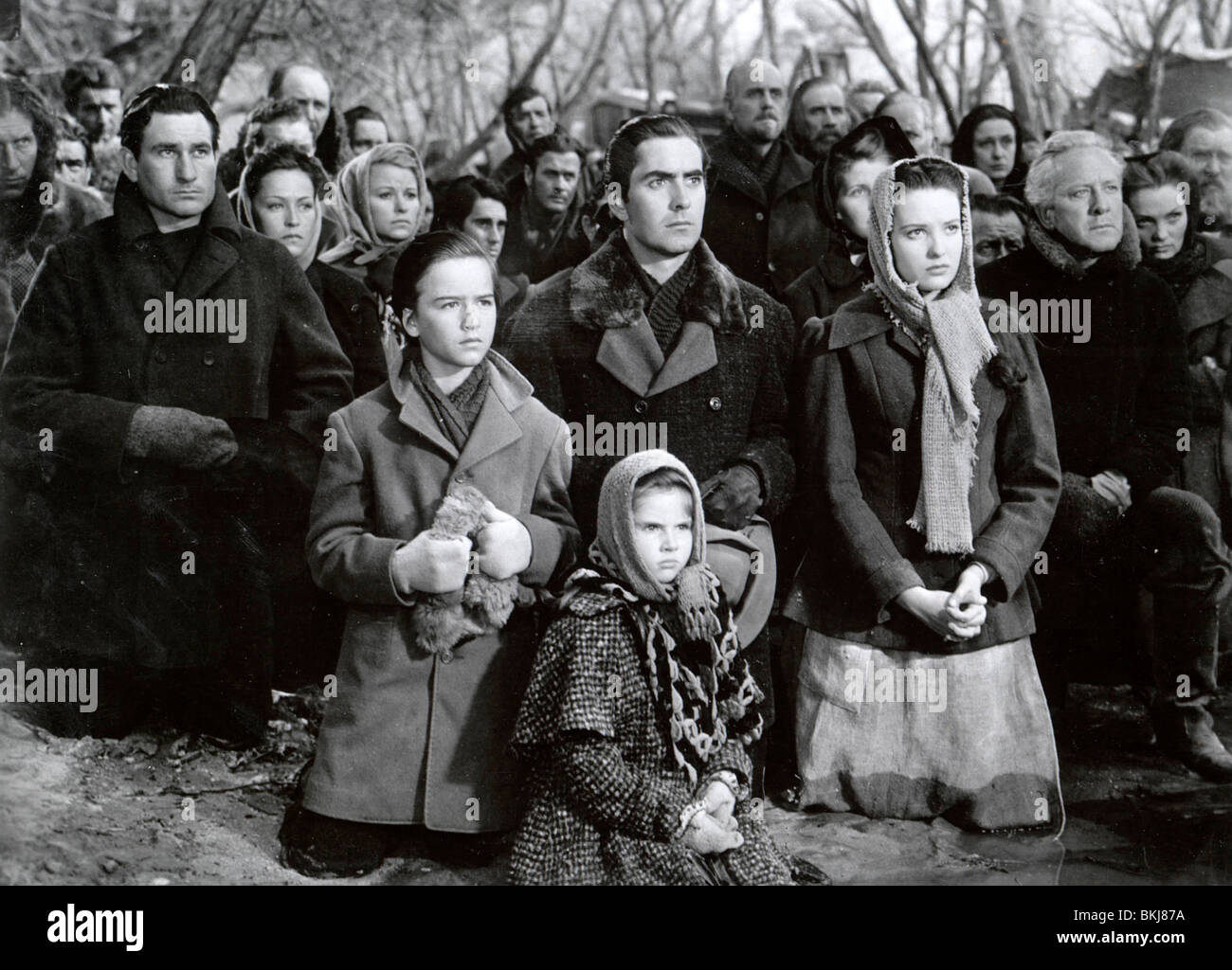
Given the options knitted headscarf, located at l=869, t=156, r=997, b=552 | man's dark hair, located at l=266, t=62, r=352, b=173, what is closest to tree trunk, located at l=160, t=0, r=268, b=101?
man's dark hair, located at l=266, t=62, r=352, b=173

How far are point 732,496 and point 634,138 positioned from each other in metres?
1.10

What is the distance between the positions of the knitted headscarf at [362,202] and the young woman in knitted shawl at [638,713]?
1598 millimetres

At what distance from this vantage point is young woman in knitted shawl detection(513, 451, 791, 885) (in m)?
3.65

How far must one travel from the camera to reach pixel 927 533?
14.0 feet

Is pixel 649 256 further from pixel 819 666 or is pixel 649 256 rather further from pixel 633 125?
pixel 819 666

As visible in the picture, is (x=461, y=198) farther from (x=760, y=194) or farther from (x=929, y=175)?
(x=929, y=175)

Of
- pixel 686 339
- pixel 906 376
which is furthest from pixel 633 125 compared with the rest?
pixel 906 376

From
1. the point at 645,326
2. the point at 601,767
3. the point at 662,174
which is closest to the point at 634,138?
the point at 662,174

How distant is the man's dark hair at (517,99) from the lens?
5750 millimetres

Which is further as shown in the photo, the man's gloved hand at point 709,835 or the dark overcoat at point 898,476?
the dark overcoat at point 898,476

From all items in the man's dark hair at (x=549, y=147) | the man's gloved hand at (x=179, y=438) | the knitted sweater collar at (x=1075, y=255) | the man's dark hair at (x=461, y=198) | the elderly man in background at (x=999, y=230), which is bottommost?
the man's gloved hand at (x=179, y=438)

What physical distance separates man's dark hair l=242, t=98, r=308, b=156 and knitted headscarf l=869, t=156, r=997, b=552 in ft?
7.18

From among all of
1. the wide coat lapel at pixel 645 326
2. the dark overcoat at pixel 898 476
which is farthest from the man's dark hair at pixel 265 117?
the dark overcoat at pixel 898 476

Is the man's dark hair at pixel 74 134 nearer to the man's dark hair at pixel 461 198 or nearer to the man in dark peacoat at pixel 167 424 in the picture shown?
the man in dark peacoat at pixel 167 424
